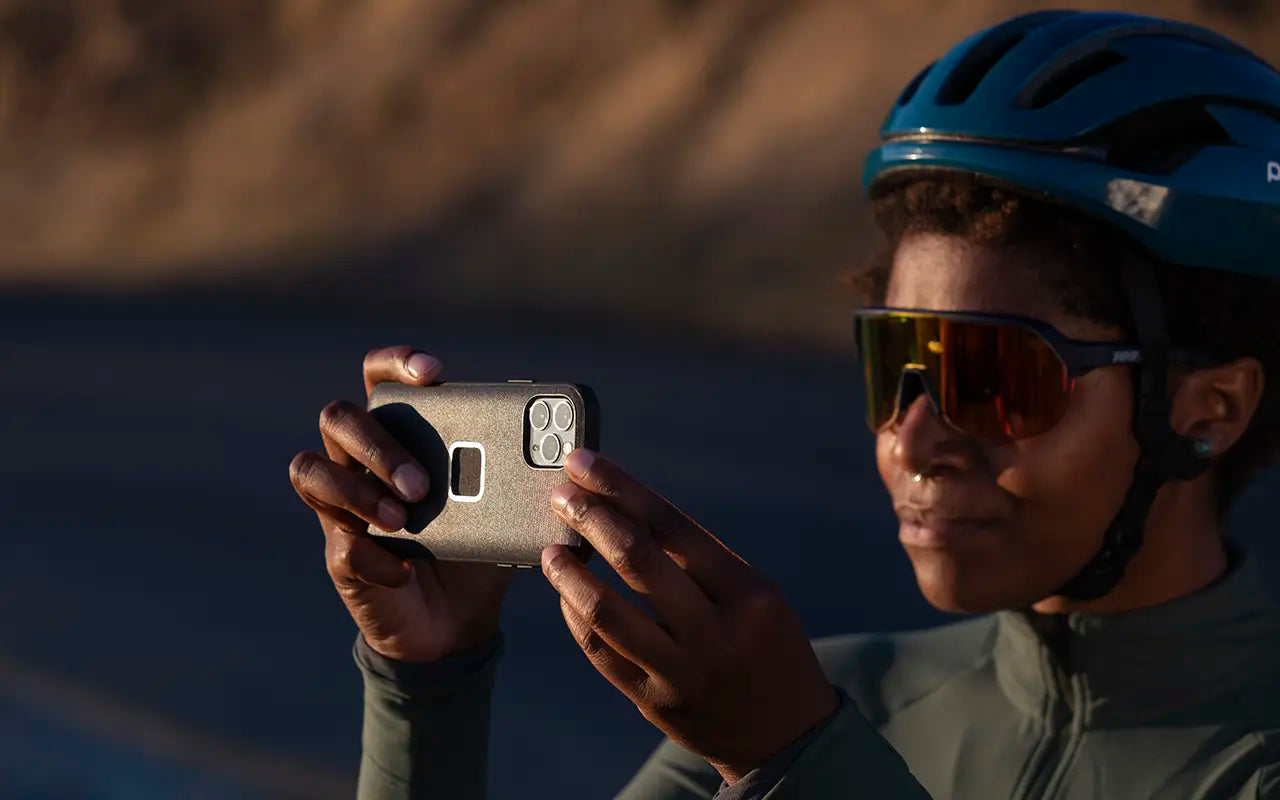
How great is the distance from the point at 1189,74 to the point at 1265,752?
1.38 m

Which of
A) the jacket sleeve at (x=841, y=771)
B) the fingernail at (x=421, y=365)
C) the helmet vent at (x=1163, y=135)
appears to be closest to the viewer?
the jacket sleeve at (x=841, y=771)

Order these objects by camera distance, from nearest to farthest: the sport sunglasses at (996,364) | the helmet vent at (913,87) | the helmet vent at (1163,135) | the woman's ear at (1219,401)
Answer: the sport sunglasses at (996,364) → the woman's ear at (1219,401) → the helmet vent at (1163,135) → the helmet vent at (913,87)

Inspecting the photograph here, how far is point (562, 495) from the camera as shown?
1.97 metres

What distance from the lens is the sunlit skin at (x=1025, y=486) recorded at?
2893 mm

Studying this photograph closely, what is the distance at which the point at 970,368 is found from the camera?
2967mm

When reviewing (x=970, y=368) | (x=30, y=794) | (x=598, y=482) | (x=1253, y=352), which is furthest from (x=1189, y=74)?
(x=30, y=794)

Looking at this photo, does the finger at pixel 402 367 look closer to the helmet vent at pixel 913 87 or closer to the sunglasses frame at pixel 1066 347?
the sunglasses frame at pixel 1066 347

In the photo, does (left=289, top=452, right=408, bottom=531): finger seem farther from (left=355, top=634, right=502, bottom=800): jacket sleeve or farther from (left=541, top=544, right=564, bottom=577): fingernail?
(left=541, top=544, right=564, bottom=577): fingernail

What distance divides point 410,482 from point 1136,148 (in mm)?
1666

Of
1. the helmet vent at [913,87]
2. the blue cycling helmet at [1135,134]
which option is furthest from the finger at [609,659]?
the helmet vent at [913,87]

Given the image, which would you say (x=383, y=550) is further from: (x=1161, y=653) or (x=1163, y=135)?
(x=1163, y=135)

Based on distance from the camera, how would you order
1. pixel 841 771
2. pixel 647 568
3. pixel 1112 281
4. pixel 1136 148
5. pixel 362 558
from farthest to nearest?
pixel 1136 148, pixel 1112 281, pixel 362 558, pixel 841 771, pixel 647 568

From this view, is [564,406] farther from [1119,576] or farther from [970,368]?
[1119,576]

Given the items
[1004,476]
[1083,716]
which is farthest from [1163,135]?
[1083,716]
